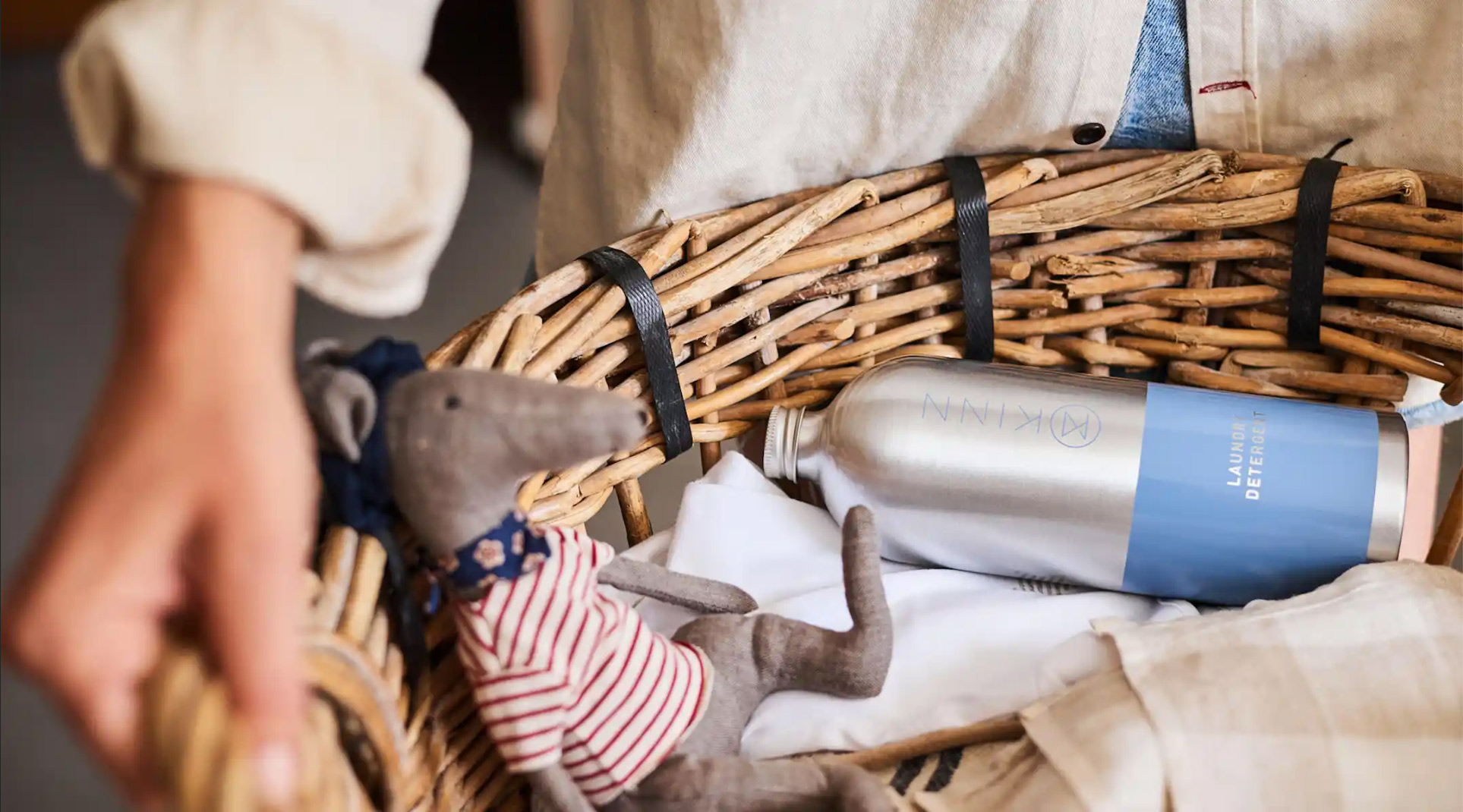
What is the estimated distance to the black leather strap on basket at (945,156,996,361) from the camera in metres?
0.64

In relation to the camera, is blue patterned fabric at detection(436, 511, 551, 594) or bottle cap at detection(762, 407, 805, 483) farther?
bottle cap at detection(762, 407, 805, 483)

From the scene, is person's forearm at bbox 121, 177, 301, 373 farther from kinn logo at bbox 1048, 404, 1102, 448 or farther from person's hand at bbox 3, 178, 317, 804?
kinn logo at bbox 1048, 404, 1102, 448

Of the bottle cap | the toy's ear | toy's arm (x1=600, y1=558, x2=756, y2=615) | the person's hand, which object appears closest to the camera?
the person's hand

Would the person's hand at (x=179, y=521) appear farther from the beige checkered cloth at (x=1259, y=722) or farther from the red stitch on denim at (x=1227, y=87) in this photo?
the red stitch on denim at (x=1227, y=87)

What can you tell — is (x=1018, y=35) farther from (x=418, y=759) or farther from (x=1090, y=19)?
(x=418, y=759)

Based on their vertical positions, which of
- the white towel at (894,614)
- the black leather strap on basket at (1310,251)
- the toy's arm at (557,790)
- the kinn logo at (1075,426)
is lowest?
the white towel at (894,614)

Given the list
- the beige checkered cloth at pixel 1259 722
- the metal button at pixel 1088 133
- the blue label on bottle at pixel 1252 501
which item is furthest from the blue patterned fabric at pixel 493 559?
the metal button at pixel 1088 133

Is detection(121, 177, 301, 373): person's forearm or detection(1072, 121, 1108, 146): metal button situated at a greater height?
detection(121, 177, 301, 373): person's forearm

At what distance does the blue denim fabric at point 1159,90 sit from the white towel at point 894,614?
0.29 metres

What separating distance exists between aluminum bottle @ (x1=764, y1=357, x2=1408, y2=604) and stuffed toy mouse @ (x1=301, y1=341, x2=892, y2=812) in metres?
0.08

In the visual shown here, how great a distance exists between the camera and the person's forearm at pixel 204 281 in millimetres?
219

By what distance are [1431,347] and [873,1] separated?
1.30 ft

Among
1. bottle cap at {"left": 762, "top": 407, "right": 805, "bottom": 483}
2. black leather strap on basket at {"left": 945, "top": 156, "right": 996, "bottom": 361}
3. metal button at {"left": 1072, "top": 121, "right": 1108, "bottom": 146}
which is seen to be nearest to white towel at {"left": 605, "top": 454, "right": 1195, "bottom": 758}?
bottle cap at {"left": 762, "top": 407, "right": 805, "bottom": 483}

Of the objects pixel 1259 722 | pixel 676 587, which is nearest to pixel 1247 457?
pixel 1259 722
